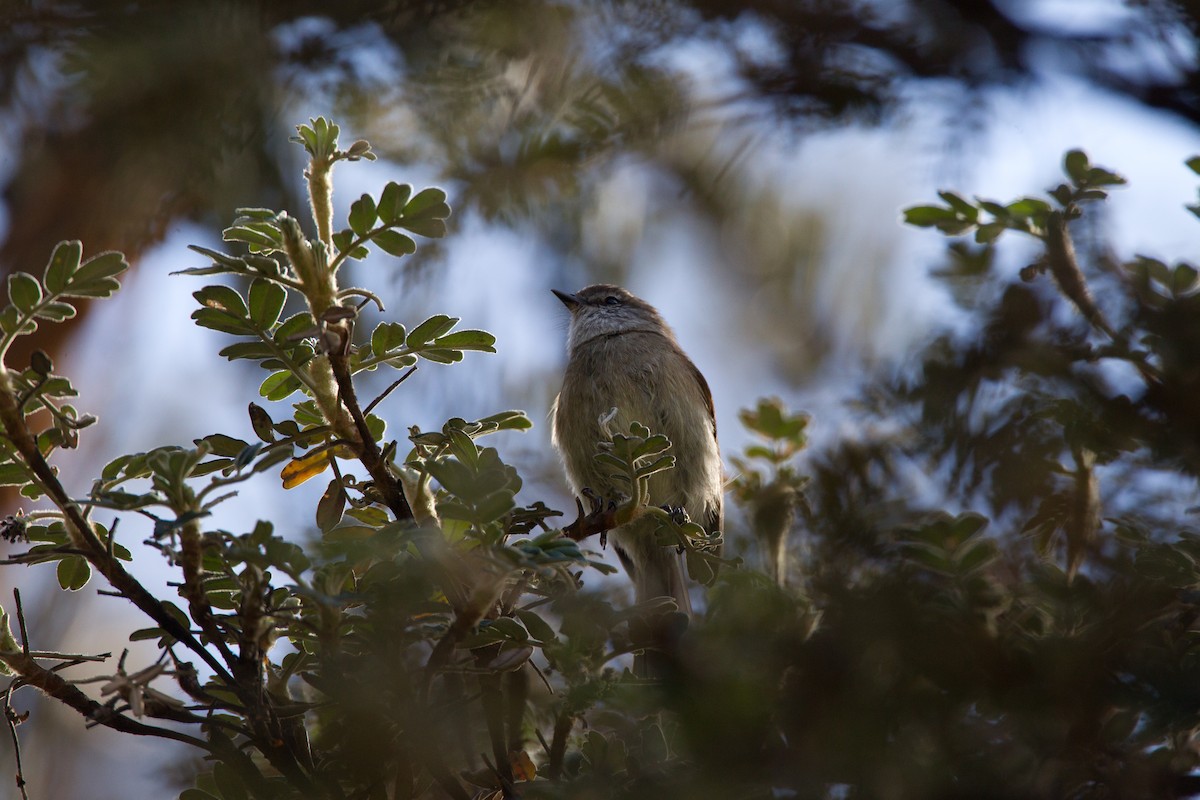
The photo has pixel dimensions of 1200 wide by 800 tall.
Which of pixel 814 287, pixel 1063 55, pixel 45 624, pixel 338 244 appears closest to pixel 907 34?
pixel 1063 55

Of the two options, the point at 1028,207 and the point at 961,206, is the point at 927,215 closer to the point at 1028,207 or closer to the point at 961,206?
the point at 961,206

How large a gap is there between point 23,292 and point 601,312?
383cm

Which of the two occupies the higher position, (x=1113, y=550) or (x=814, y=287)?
(x=814, y=287)

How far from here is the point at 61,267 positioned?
1535 millimetres

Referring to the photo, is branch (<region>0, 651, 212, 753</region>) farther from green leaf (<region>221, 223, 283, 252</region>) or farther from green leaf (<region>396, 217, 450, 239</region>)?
green leaf (<region>396, 217, 450, 239</region>)

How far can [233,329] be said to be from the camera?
1.62 metres

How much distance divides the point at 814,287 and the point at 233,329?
152 inches

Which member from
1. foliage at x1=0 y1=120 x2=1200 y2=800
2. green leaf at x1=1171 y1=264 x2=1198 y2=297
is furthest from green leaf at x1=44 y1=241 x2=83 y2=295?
green leaf at x1=1171 y1=264 x2=1198 y2=297

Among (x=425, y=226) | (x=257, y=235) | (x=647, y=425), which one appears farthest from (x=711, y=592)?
(x=647, y=425)

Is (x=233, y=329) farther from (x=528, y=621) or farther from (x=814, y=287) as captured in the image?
(x=814, y=287)

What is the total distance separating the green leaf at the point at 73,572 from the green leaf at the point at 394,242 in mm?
754

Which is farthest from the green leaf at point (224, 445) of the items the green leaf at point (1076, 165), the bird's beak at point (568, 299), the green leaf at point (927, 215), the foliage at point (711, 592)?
the bird's beak at point (568, 299)

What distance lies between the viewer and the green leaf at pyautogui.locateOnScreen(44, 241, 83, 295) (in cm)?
153

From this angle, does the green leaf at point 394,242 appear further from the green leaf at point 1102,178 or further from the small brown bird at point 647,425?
the small brown bird at point 647,425
